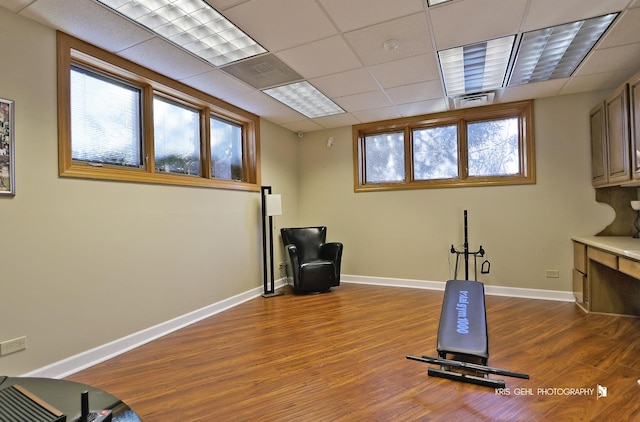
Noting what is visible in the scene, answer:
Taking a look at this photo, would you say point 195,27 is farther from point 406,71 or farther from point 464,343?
point 464,343

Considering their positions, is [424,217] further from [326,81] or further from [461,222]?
[326,81]

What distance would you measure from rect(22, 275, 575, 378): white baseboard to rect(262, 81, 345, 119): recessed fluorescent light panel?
265cm

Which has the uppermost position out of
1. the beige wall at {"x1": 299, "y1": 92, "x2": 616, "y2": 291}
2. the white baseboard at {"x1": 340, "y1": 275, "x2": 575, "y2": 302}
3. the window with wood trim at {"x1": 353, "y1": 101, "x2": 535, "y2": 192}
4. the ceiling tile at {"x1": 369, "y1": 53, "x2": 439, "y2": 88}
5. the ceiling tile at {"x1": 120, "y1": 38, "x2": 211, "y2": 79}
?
the ceiling tile at {"x1": 120, "y1": 38, "x2": 211, "y2": 79}

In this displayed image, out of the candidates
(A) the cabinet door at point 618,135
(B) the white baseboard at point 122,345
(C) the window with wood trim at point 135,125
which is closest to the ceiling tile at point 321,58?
(C) the window with wood trim at point 135,125

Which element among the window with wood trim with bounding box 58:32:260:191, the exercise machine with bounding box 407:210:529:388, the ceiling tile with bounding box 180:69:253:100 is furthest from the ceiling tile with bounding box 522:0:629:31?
the window with wood trim with bounding box 58:32:260:191

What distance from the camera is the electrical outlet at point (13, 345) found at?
6.89 ft

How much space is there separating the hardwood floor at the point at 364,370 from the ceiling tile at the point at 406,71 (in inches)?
103

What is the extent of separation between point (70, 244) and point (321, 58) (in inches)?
105

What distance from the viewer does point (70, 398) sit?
3.48 ft

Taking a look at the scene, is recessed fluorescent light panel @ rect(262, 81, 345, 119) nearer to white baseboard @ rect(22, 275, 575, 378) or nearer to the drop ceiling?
the drop ceiling

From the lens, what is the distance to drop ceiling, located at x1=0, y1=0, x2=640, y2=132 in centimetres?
221

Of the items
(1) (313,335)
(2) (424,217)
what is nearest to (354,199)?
(2) (424,217)

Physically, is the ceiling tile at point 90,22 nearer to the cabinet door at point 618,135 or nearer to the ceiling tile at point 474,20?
the ceiling tile at point 474,20

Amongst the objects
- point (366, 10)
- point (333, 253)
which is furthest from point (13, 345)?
point (333, 253)
